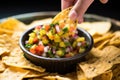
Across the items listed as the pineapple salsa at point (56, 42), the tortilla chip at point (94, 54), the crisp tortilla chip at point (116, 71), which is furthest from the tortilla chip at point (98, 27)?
the crisp tortilla chip at point (116, 71)

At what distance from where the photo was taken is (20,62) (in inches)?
88.0

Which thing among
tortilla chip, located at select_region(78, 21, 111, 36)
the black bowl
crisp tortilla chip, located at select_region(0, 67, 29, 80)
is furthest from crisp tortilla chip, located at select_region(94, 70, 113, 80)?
tortilla chip, located at select_region(78, 21, 111, 36)

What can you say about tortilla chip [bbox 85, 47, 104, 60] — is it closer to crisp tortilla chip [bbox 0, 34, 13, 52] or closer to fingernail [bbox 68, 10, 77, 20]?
fingernail [bbox 68, 10, 77, 20]

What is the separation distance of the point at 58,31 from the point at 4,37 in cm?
50

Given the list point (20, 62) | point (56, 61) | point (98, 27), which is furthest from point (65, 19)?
point (98, 27)

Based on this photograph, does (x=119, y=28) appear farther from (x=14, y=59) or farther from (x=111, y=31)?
(x=14, y=59)

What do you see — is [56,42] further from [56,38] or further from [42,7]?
[42,7]

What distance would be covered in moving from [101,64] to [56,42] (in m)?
0.35

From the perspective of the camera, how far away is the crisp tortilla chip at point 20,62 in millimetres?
2162

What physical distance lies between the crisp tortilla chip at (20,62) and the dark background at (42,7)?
6.60ft

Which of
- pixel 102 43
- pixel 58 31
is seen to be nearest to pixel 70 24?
pixel 58 31

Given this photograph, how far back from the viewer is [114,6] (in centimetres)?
438

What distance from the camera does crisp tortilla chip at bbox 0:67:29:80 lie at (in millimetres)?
2123

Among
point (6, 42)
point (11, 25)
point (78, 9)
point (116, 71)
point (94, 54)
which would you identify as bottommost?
point (116, 71)
